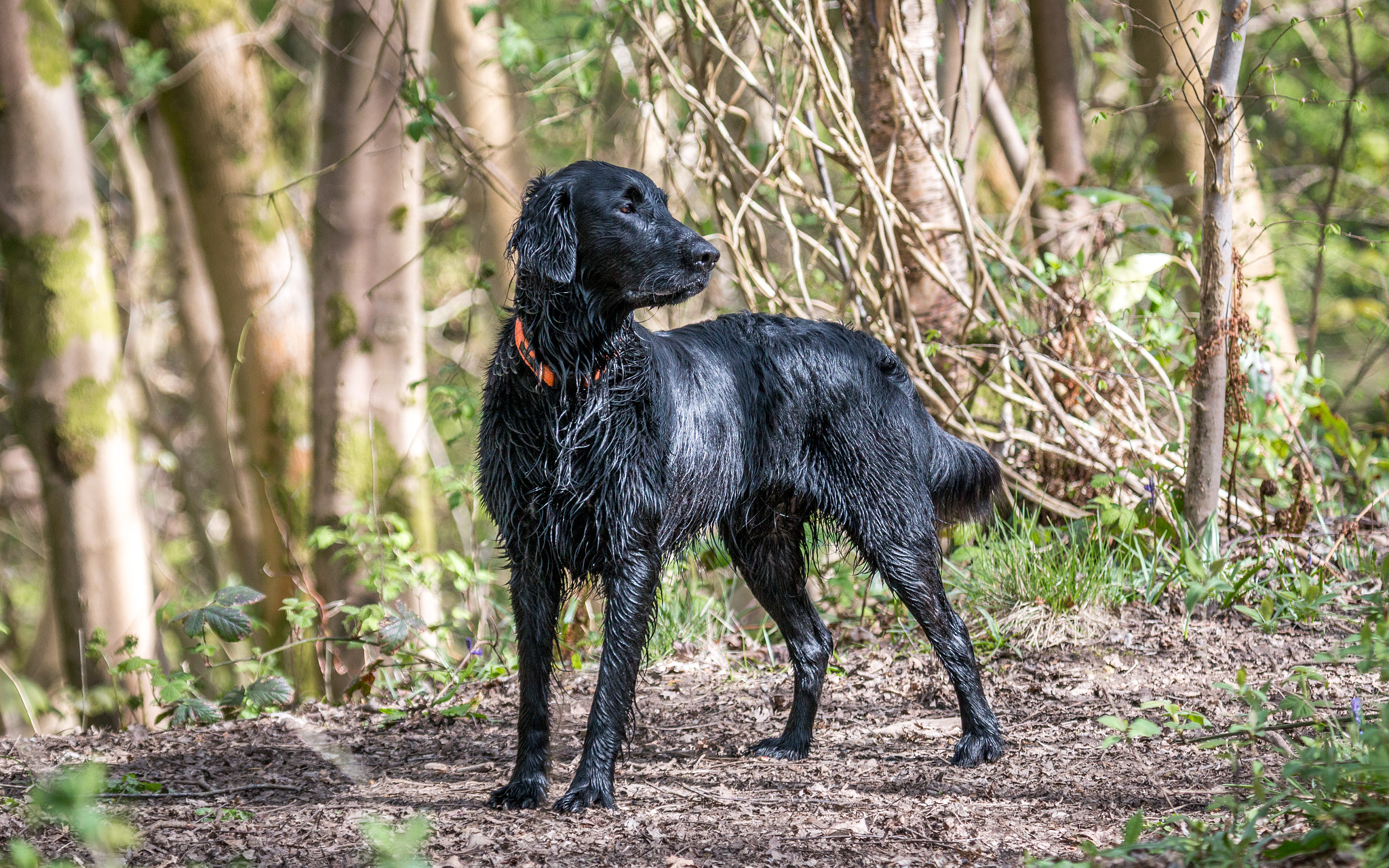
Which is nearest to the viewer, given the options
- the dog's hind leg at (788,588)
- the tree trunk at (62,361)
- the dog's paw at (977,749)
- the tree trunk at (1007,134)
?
the dog's paw at (977,749)

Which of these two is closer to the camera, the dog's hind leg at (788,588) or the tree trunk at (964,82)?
the dog's hind leg at (788,588)

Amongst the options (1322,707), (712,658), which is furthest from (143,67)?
(1322,707)

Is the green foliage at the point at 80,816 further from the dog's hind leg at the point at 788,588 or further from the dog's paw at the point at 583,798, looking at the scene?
the dog's hind leg at the point at 788,588

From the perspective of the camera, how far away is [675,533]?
138 inches

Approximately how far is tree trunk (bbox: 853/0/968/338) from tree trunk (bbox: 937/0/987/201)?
0.15 metres

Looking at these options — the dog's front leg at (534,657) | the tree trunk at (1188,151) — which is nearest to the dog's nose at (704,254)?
the dog's front leg at (534,657)

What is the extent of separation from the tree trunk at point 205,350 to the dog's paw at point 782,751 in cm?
481

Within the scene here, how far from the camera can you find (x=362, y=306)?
639cm

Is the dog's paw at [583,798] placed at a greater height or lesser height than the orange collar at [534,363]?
lesser

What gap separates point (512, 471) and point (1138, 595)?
2989 mm

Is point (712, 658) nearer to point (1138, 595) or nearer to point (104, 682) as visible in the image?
point (1138, 595)

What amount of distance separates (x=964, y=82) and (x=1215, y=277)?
208 centimetres

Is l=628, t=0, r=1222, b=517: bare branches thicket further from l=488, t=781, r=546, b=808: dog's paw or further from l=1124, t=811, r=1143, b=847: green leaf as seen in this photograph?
l=1124, t=811, r=1143, b=847: green leaf

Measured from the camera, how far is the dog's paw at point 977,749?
3592 millimetres
